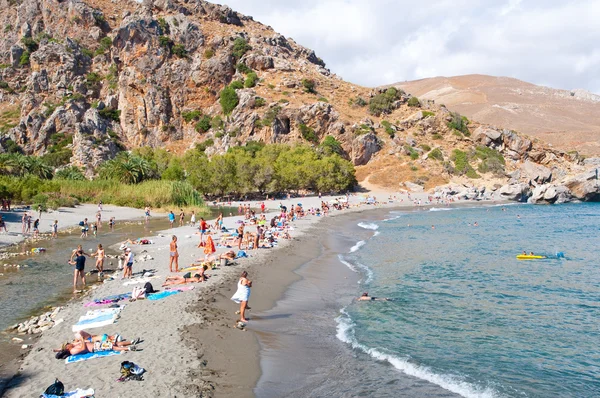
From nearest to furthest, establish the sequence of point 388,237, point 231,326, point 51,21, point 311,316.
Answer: point 231,326
point 311,316
point 388,237
point 51,21

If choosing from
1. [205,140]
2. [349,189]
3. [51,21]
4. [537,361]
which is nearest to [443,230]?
[537,361]

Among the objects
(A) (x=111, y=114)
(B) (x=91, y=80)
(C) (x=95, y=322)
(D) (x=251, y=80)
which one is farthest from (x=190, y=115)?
(C) (x=95, y=322)

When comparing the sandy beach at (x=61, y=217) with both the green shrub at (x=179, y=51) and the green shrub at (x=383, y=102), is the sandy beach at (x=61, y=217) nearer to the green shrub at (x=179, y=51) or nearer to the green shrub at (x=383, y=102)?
the green shrub at (x=179, y=51)

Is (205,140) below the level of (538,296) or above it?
above

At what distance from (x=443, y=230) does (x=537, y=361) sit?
27.0 meters

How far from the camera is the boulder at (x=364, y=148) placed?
280 feet

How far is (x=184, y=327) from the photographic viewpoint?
10.7 meters

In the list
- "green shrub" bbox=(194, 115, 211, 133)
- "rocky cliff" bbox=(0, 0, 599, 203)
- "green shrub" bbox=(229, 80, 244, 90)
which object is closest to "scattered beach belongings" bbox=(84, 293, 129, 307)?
"rocky cliff" bbox=(0, 0, 599, 203)

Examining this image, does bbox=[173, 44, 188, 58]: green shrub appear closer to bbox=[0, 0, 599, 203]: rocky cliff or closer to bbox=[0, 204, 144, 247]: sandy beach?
bbox=[0, 0, 599, 203]: rocky cliff

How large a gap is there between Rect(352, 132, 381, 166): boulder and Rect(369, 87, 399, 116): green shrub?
1558 centimetres

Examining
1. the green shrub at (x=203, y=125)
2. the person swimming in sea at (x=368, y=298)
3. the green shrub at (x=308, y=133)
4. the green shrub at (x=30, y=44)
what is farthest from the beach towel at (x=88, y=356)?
the green shrub at (x=30, y=44)

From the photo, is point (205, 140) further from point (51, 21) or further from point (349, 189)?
point (51, 21)

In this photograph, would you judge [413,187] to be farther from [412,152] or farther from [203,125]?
[203,125]

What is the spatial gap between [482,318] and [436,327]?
1934 mm
